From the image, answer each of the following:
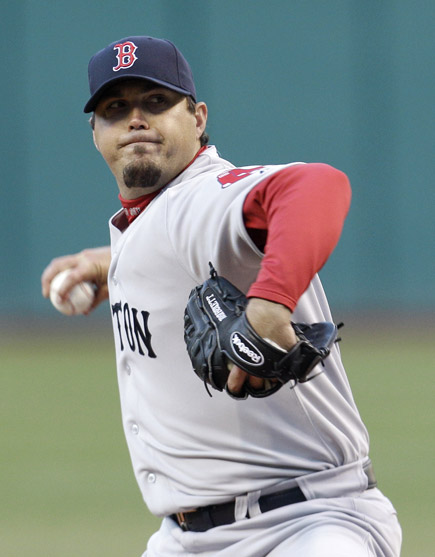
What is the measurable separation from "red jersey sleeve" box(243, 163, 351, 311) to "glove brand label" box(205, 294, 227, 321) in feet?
0.39

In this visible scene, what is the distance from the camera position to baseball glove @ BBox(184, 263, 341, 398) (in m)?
2.02

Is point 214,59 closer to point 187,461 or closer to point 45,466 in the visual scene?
point 45,466

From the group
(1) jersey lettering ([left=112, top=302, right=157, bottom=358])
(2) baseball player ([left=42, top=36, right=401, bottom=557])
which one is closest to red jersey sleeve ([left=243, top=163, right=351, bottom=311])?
(2) baseball player ([left=42, top=36, right=401, bottom=557])

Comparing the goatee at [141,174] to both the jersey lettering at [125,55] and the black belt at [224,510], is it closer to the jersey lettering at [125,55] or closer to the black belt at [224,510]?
the jersey lettering at [125,55]

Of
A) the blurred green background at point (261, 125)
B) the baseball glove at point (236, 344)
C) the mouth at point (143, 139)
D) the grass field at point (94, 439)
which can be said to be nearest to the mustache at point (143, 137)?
the mouth at point (143, 139)

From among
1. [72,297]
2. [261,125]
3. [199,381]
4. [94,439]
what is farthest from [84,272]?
[261,125]

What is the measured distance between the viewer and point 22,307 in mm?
11953

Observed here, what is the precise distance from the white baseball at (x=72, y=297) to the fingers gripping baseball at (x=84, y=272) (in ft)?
Answer: 0.04

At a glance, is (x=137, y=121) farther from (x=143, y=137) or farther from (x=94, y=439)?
(x=94, y=439)

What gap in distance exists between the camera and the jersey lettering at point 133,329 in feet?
8.86

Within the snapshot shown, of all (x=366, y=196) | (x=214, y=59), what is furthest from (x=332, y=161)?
(x=214, y=59)

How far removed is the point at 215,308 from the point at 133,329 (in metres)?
0.61

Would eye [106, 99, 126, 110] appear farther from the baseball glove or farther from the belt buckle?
the belt buckle

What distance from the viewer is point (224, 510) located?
262 cm
